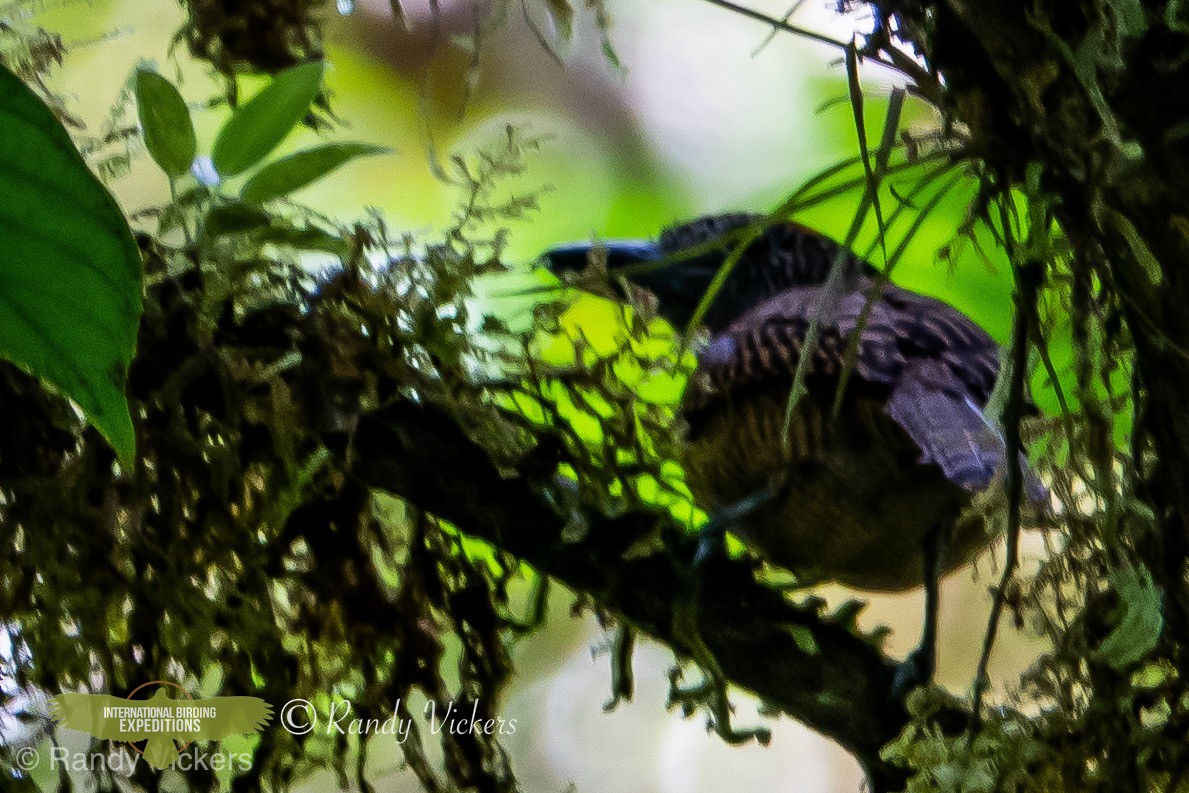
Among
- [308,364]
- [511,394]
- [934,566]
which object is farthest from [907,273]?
[308,364]

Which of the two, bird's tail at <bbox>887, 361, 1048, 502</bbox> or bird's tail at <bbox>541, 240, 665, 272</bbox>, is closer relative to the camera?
bird's tail at <bbox>887, 361, 1048, 502</bbox>

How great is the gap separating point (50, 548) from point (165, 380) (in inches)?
5.8

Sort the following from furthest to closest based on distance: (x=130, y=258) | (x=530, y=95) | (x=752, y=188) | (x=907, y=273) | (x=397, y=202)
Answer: (x=530, y=95)
(x=397, y=202)
(x=752, y=188)
(x=907, y=273)
(x=130, y=258)

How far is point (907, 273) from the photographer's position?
1.42m

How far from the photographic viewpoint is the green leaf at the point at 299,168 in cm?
73

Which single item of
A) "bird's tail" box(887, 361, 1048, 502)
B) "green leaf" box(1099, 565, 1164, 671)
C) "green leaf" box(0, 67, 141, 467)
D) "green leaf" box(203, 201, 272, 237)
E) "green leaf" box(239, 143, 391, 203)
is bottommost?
"green leaf" box(1099, 565, 1164, 671)

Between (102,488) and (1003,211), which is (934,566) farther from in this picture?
(102,488)

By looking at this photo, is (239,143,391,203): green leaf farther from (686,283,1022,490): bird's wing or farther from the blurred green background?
the blurred green background

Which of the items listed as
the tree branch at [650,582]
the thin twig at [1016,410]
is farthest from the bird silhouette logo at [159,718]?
the thin twig at [1016,410]

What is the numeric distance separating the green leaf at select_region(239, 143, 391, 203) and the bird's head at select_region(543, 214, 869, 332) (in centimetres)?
36

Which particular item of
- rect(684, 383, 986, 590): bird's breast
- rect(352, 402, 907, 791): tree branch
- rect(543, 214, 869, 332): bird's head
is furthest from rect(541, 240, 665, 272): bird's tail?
rect(352, 402, 907, 791): tree branch

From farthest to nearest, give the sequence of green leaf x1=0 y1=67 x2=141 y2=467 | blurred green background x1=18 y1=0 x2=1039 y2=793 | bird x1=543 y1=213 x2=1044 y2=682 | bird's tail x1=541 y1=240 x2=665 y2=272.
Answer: blurred green background x1=18 y1=0 x2=1039 y2=793 < bird's tail x1=541 y1=240 x2=665 y2=272 < bird x1=543 y1=213 x2=1044 y2=682 < green leaf x1=0 y1=67 x2=141 y2=467

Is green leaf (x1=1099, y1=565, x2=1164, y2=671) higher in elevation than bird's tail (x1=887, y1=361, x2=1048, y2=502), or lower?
lower

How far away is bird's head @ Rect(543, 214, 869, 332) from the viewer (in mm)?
1138
